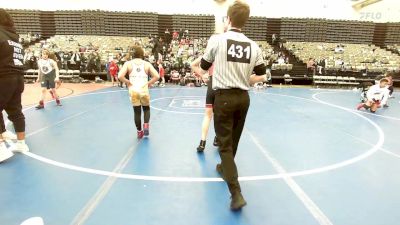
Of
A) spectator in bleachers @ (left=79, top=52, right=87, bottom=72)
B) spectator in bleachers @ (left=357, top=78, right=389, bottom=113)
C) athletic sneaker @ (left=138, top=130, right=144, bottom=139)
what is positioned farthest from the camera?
spectator in bleachers @ (left=79, top=52, right=87, bottom=72)

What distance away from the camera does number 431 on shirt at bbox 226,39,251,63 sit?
9.61ft

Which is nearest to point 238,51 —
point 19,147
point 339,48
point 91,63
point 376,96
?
point 19,147

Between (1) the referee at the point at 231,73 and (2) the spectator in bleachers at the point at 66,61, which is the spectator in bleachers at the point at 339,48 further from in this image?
(1) the referee at the point at 231,73

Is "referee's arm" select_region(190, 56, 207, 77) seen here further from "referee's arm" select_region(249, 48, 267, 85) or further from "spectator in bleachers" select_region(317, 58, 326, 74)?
"spectator in bleachers" select_region(317, 58, 326, 74)

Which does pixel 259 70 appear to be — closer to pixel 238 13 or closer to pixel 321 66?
pixel 238 13

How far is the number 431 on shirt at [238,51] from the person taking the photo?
293cm

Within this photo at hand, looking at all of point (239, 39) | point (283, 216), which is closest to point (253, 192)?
point (283, 216)

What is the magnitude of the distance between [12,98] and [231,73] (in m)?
3.52

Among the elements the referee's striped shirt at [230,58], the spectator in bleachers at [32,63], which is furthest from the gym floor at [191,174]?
the spectator in bleachers at [32,63]

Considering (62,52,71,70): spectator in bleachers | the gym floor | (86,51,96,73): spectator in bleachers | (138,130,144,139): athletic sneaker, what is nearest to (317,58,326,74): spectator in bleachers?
the gym floor

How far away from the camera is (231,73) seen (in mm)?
2965

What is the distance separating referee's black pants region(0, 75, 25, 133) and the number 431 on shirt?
11.0ft

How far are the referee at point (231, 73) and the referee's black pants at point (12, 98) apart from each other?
3.03m

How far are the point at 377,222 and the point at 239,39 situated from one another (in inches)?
89.4
